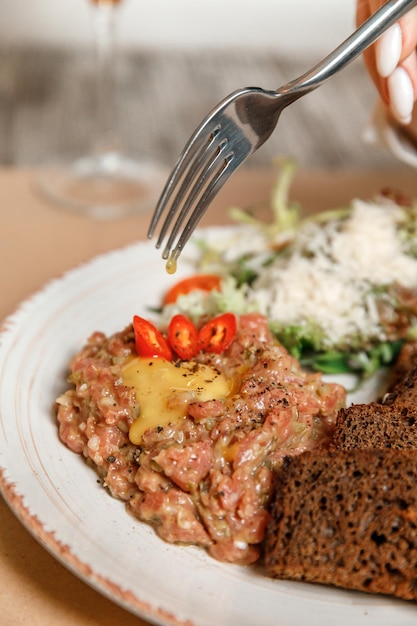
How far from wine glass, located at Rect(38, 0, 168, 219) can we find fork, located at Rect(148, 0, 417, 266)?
2.20 meters

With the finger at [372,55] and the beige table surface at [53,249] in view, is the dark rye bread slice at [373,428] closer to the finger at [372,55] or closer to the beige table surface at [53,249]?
the beige table surface at [53,249]

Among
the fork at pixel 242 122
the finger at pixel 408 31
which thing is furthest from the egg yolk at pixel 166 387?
the finger at pixel 408 31

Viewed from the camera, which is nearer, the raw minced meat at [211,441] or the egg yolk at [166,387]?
the raw minced meat at [211,441]

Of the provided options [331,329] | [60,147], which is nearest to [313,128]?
[60,147]

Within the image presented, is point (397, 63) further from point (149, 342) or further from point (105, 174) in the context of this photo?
point (105, 174)

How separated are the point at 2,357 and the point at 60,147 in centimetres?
345

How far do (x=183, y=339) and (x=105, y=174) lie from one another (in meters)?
3.08

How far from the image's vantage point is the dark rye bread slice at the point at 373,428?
8.82 feet

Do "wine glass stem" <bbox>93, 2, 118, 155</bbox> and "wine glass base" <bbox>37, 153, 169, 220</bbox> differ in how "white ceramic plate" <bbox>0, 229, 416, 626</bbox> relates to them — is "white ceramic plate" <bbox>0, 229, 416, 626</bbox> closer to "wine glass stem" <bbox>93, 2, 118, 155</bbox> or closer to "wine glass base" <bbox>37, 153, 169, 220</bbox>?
"wine glass base" <bbox>37, 153, 169, 220</bbox>

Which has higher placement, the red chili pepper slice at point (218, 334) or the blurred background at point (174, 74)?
the blurred background at point (174, 74)

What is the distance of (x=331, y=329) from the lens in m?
3.75

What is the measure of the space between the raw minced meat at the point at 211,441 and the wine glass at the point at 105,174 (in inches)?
96.8

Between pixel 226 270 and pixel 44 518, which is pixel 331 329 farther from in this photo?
pixel 44 518

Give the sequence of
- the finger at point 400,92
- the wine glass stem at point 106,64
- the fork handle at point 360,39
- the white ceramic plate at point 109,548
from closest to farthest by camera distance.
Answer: the white ceramic plate at point 109,548, the fork handle at point 360,39, the finger at point 400,92, the wine glass stem at point 106,64
